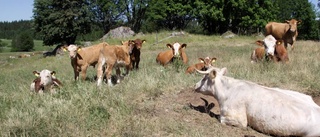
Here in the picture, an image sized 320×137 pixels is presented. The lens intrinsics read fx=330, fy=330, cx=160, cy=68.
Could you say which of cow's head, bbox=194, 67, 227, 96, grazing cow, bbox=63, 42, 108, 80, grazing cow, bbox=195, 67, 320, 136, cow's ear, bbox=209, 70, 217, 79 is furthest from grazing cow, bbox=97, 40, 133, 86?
grazing cow, bbox=195, 67, 320, 136

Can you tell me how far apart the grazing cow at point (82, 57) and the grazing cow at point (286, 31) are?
11431 mm

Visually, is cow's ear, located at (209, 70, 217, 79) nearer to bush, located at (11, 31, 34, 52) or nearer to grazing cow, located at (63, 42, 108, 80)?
grazing cow, located at (63, 42, 108, 80)

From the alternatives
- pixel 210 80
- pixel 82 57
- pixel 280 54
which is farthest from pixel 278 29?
pixel 210 80

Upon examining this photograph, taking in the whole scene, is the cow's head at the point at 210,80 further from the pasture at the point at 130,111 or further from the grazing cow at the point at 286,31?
the grazing cow at the point at 286,31

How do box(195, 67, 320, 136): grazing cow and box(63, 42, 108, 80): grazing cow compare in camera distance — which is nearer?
box(195, 67, 320, 136): grazing cow

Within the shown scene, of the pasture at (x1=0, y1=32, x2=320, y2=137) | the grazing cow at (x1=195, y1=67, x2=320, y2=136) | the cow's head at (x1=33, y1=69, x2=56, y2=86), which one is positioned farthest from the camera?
the cow's head at (x1=33, y1=69, x2=56, y2=86)

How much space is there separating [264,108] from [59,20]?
1732 inches

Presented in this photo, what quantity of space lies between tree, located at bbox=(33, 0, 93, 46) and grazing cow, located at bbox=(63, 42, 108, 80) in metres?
36.5

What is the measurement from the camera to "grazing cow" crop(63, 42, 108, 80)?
11227mm

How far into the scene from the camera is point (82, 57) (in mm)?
11617

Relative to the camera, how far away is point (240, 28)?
50719mm

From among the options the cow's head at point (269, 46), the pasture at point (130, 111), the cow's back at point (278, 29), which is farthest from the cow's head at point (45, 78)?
the cow's back at point (278, 29)

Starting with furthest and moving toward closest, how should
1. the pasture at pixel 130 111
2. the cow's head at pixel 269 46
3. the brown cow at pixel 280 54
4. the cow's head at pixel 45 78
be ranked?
the brown cow at pixel 280 54, the cow's head at pixel 269 46, the cow's head at pixel 45 78, the pasture at pixel 130 111

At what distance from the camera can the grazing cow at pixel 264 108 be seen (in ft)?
17.9
